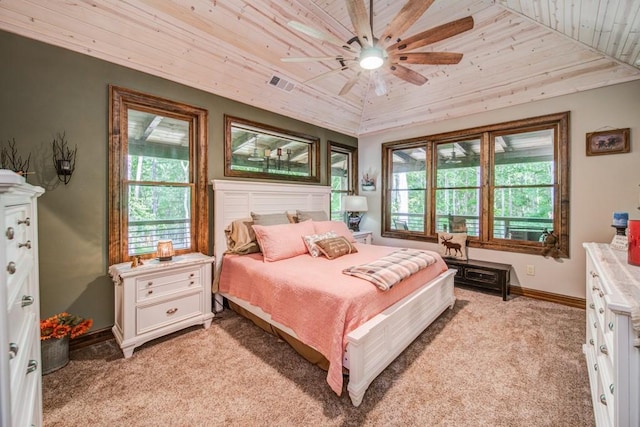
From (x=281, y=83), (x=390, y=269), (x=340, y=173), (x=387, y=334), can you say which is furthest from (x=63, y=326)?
(x=340, y=173)

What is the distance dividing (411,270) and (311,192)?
2278mm

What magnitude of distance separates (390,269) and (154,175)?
2565 mm

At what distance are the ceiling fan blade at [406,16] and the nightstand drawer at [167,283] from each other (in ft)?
8.58

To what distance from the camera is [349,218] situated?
5.07 meters

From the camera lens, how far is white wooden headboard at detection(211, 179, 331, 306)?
3.10 metres

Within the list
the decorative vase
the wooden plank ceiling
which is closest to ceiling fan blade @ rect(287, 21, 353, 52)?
the wooden plank ceiling

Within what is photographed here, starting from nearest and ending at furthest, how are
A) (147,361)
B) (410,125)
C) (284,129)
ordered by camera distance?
(147,361) → (284,129) → (410,125)

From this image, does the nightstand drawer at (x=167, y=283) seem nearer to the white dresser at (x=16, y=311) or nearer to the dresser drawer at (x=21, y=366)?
the white dresser at (x=16, y=311)

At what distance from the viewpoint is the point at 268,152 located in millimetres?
3889

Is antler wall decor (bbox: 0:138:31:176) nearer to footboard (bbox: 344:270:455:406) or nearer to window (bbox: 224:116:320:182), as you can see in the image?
window (bbox: 224:116:320:182)

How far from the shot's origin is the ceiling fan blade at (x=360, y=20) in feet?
5.34

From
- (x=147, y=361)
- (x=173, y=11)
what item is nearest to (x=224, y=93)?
(x=173, y=11)

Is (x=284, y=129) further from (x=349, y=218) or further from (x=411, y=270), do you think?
(x=411, y=270)

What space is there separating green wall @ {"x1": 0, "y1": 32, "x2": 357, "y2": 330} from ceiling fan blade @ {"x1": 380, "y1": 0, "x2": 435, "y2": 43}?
2364mm
